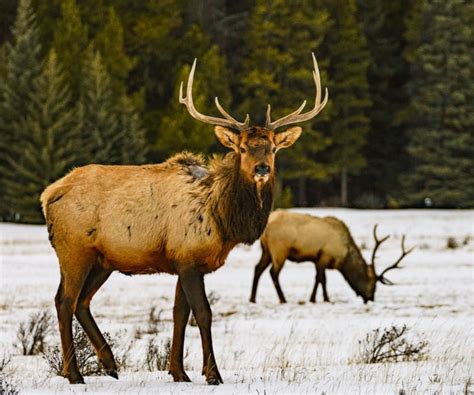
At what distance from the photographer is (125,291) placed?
21359mm

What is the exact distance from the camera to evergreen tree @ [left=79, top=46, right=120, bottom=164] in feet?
154

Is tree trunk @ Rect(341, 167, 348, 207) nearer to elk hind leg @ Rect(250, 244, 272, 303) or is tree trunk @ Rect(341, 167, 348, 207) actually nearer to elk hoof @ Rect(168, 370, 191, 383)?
elk hind leg @ Rect(250, 244, 272, 303)

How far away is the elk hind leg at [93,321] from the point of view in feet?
32.7

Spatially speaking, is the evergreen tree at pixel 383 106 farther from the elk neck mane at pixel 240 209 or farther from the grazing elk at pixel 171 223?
the elk neck mane at pixel 240 209

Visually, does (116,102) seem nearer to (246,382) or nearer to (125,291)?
(125,291)

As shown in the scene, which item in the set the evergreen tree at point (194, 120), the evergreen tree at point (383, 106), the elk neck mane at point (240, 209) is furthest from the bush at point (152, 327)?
the evergreen tree at point (383, 106)

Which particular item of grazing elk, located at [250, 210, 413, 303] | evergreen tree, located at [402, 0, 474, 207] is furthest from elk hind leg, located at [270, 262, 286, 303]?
evergreen tree, located at [402, 0, 474, 207]

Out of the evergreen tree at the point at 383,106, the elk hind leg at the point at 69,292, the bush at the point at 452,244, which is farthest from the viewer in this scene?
the evergreen tree at the point at 383,106

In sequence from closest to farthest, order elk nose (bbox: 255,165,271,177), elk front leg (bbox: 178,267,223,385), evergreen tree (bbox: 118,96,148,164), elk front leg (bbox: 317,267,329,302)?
elk nose (bbox: 255,165,271,177), elk front leg (bbox: 178,267,223,385), elk front leg (bbox: 317,267,329,302), evergreen tree (bbox: 118,96,148,164)

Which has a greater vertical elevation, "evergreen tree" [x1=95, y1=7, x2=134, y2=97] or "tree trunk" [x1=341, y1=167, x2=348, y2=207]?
"evergreen tree" [x1=95, y1=7, x2=134, y2=97]

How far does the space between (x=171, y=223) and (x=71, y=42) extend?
1682 inches

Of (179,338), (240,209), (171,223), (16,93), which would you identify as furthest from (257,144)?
(16,93)

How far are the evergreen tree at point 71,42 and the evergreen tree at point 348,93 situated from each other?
1345cm

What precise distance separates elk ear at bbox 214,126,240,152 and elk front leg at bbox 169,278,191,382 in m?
1.22
